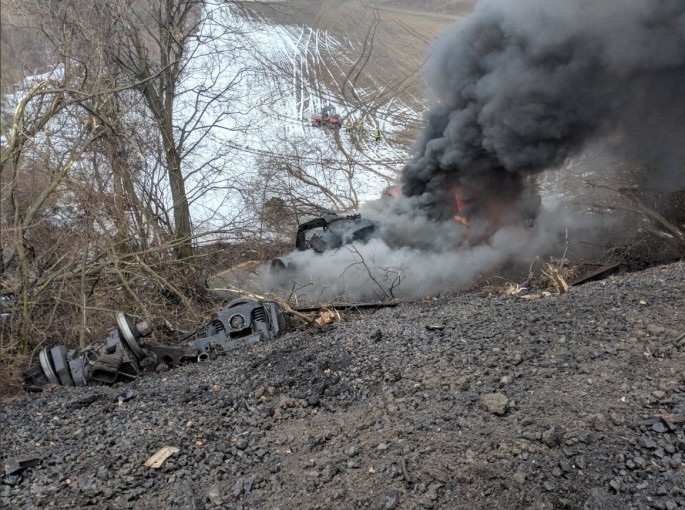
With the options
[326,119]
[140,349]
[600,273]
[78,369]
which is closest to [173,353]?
[140,349]

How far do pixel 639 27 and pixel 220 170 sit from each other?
311 inches

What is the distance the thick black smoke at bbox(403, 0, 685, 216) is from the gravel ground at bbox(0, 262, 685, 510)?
14.2ft

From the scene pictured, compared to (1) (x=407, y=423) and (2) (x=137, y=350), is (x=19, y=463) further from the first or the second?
(1) (x=407, y=423)

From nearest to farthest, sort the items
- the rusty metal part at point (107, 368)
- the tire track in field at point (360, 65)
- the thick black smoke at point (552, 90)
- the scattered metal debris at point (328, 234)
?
the rusty metal part at point (107, 368)
the thick black smoke at point (552, 90)
the scattered metal debris at point (328, 234)
the tire track in field at point (360, 65)

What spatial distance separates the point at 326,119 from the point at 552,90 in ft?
39.1

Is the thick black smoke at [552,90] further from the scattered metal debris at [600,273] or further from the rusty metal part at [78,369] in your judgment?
the rusty metal part at [78,369]

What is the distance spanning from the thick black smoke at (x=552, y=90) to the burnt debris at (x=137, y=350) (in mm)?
5404

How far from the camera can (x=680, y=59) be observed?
25.5 feet

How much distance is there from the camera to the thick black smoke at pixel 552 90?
26.4 ft

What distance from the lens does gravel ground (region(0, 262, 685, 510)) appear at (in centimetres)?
298

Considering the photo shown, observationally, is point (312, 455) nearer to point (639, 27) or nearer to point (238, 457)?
point (238, 457)

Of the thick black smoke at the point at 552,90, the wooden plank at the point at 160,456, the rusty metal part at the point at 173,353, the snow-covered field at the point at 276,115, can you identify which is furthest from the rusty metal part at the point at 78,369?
the thick black smoke at the point at 552,90

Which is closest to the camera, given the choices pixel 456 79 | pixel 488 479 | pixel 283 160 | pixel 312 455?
pixel 488 479

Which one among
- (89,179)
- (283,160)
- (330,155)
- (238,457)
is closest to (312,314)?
(238,457)
